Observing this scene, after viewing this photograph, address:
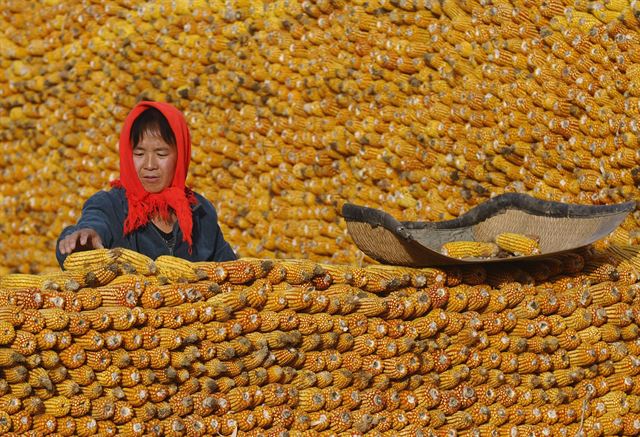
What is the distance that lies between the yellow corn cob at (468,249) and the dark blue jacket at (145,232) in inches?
38.4

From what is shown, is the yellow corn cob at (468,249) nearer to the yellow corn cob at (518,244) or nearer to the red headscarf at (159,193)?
the yellow corn cob at (518,244)

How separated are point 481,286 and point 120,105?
4.40 meters

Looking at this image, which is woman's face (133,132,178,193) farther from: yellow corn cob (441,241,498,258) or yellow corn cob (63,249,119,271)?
yellow corn cob (441,241,498,258)

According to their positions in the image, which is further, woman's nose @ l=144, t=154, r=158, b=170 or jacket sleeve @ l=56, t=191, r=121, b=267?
woman's nose @ l=144, t=154, r=158, b=170

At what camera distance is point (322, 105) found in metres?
6.67

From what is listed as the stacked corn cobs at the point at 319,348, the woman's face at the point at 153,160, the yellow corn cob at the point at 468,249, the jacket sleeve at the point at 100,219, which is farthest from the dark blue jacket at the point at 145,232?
the yellow corn cob at the point at 468,249

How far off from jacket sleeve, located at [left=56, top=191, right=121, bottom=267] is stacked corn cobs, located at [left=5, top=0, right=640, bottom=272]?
2.39m

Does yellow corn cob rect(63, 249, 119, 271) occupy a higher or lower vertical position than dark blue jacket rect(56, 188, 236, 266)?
higher

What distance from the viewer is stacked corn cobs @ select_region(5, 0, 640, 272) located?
211 inches

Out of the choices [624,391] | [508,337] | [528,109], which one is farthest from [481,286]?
[528,109]

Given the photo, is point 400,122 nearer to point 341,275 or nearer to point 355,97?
point 355,97

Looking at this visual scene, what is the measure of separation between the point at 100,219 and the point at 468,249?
55.2 inches

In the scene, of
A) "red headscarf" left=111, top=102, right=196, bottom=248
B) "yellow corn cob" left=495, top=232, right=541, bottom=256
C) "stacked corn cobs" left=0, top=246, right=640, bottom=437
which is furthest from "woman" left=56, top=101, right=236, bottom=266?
"yellow corn cob" left=495, top=232, right=541, bottom=256

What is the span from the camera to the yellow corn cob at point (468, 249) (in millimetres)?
4012
